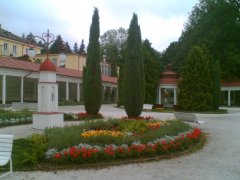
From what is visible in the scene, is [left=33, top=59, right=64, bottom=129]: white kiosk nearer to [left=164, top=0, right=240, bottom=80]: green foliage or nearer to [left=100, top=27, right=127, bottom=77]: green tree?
[left=164, top=0, right=240, bottom=80]: green foliage

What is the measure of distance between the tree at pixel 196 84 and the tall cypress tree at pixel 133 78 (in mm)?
14842

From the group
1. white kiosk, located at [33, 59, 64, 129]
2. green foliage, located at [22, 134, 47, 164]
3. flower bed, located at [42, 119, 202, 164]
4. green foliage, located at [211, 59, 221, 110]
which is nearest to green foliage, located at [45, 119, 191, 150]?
flower bed, located at [42, 119, 202, 164]

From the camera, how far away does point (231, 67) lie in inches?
1939

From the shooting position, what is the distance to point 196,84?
115ft

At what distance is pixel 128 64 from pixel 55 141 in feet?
37.2

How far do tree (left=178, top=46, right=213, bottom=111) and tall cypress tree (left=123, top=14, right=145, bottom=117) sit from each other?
1484cm

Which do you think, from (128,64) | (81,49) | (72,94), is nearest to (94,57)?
(128,64)

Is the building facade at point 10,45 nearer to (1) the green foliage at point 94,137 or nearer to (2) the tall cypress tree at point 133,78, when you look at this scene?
(2) the tall cypress tree at point 133,78

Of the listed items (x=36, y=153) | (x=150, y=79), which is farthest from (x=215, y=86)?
(x=36, y=153)

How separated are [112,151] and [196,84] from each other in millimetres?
26185

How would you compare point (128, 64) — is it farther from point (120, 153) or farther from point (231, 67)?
point (231, 67)

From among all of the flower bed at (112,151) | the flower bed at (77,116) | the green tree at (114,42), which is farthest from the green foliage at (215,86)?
the green tree at (114,42)

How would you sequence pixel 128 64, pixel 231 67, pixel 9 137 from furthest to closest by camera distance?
pixel 231 67 < pixel 128 64 < pixel 9 137

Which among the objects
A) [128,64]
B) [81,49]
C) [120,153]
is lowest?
[120,153]
